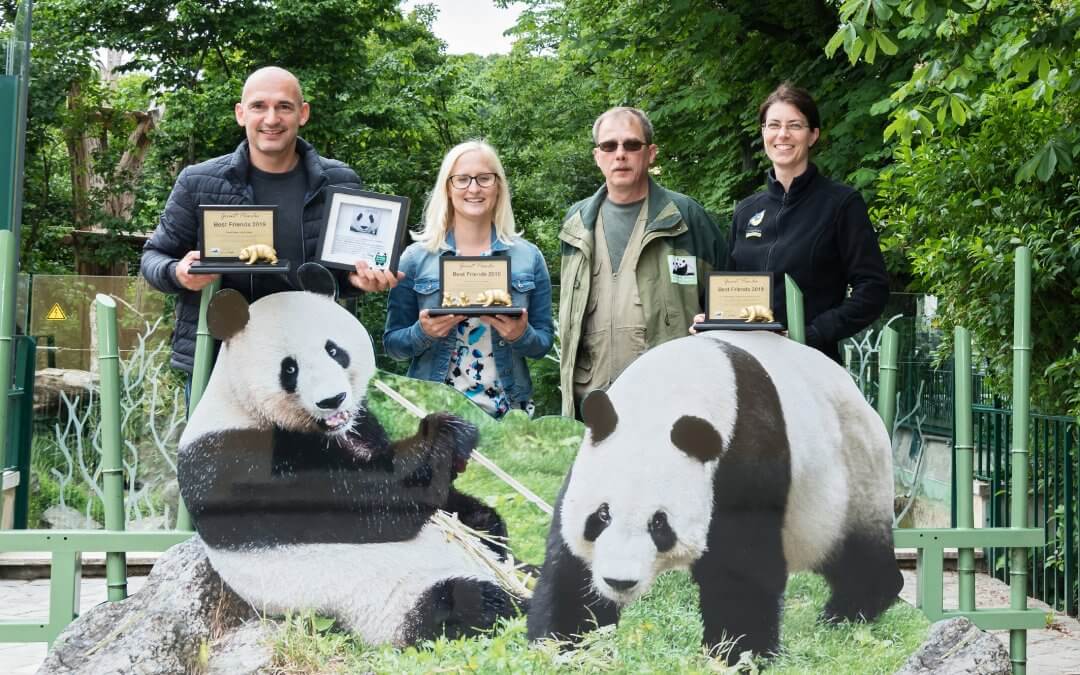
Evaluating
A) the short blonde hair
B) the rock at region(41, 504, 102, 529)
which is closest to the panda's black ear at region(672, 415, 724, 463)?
the short blonde hair

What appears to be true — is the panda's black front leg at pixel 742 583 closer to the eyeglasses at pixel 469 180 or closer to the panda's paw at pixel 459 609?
the panda's paw at pixel 459 609

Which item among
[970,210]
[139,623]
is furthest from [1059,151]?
[139,623]

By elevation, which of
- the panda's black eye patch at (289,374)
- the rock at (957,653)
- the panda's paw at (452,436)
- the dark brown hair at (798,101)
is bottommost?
the rock at (957,653)

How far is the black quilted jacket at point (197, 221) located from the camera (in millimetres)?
3408

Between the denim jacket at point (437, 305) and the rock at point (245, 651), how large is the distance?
89cm

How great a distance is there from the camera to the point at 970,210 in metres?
6.30

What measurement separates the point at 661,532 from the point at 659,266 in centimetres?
92

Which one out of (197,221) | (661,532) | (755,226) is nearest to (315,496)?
(197,221)

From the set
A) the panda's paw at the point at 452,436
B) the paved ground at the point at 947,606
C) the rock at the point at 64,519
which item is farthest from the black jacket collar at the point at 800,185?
the rock at the point at 64,519

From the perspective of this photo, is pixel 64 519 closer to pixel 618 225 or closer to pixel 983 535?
pixel 618 225

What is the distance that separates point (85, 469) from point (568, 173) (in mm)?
9240

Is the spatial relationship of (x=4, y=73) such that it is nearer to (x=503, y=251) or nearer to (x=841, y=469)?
(x=503, y=251)

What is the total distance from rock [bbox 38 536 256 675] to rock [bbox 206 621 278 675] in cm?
3

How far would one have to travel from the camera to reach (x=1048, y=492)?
6305 millimetres
